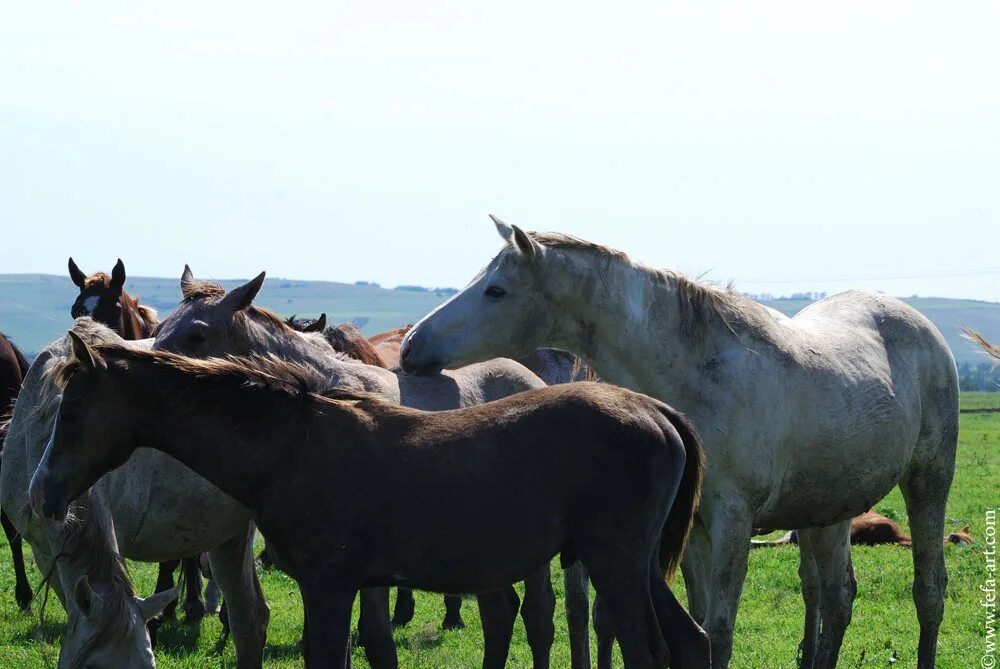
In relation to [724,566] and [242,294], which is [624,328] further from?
[242,294]

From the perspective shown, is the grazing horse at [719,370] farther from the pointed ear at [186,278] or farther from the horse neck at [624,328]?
the pointed ear at [186,278]

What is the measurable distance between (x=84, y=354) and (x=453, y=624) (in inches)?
201

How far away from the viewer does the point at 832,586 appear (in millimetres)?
7164

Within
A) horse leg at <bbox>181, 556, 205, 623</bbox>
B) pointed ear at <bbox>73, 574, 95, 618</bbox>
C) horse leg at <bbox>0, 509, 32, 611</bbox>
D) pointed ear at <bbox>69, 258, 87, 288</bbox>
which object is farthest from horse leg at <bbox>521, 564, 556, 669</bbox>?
pointed ear at <bbox>69, 258, 87, 288</bbox>

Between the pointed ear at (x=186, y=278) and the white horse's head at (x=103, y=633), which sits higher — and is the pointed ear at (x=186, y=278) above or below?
above

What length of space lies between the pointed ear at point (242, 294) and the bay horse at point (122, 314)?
3.55 m

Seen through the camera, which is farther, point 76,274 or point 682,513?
point 76,274

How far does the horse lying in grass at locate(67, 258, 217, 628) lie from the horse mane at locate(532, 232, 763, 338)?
4520 mm

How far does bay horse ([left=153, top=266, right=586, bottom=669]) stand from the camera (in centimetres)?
597

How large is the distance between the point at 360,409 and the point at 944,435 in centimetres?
402

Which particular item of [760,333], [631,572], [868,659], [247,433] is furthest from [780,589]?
[247,433]

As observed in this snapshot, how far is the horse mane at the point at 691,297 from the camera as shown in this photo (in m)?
5.97

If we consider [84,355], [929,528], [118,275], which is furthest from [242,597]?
[118,275]

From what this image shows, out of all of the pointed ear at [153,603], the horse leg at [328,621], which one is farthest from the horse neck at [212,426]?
the pointed ear at [153,603]
